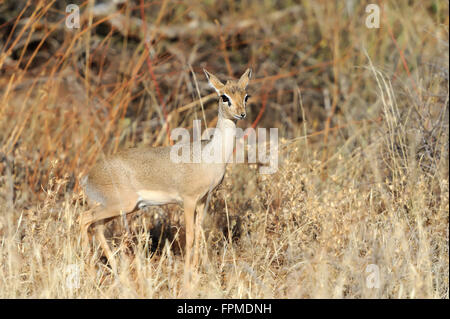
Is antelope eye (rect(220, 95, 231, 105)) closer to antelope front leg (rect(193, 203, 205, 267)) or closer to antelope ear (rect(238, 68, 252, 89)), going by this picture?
antelope ear (rect(238, 68, 252, 89))

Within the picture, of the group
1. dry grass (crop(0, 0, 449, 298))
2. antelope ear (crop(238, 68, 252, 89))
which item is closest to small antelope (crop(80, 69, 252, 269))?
antelope ear (crop(238, 68, 252, 89))

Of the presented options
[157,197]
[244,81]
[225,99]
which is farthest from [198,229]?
[244,81]

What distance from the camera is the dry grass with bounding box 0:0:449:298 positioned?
3.87 metres

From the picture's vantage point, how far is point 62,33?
7355 mm

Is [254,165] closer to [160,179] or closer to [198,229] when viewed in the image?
[198,229]

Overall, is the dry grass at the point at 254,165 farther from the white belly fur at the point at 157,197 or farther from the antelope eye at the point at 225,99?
the antelope eye at the point at 225,99

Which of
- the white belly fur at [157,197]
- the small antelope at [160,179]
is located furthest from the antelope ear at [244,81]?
the white belly fur at [157,197]

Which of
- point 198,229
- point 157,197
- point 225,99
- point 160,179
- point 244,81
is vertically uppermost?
point 244,81

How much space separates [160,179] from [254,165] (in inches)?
Answer: 51.8

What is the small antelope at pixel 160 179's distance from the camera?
4168 mm

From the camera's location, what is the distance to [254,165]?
17.6 ft

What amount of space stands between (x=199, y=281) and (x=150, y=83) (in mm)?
3315

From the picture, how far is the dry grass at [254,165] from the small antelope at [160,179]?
0.73 ft
